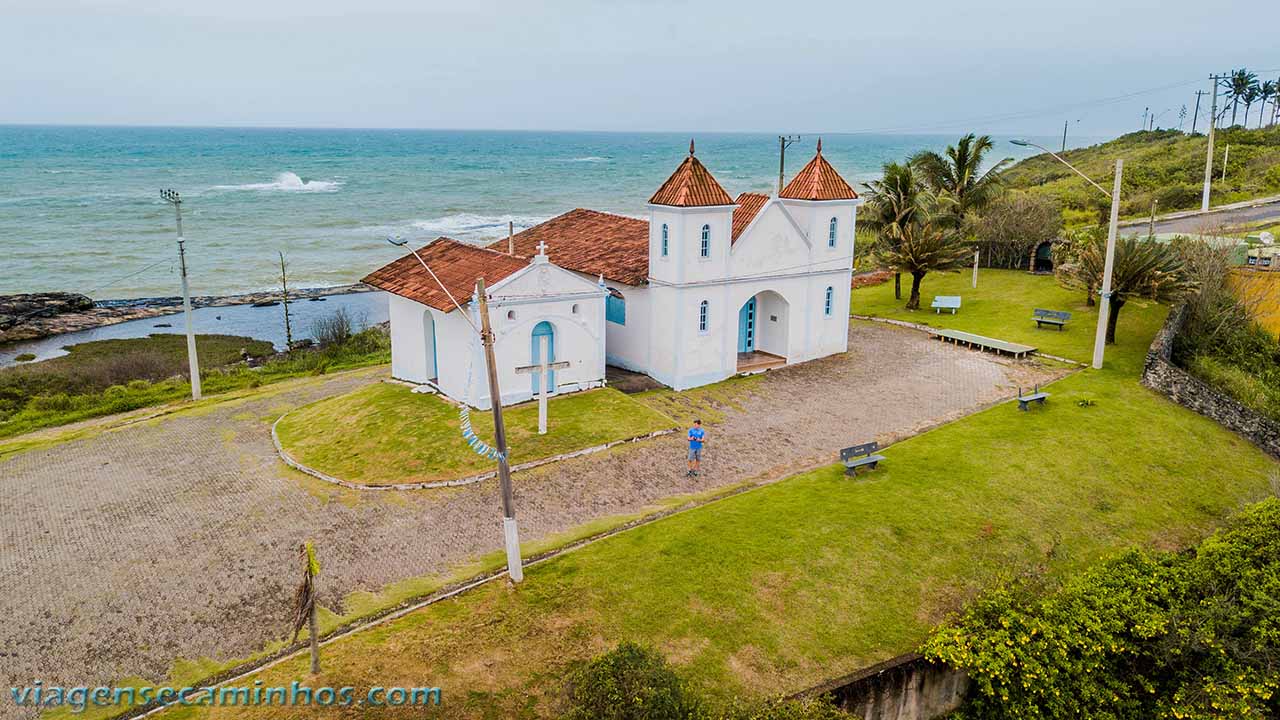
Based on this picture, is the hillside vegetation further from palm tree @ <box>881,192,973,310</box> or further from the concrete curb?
the concrete curb

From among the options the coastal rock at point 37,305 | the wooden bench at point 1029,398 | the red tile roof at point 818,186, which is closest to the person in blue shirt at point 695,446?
the wooden bench at point 1029,398

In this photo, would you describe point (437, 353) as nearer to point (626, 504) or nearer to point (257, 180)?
point (626, 504)

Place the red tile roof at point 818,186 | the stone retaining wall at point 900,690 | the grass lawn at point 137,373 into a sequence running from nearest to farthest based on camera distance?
the stone retaining wall at point 900,690 → the red tile roof at point 818,186 → the grass lawn at point 137,373

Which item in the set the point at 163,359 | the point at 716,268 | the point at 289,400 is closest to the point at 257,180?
the point at 163,359

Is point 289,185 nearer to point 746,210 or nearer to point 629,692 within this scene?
point 746,210

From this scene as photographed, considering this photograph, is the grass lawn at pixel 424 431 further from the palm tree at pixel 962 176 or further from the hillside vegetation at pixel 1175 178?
the hillside vegetation at pixel 1175 178

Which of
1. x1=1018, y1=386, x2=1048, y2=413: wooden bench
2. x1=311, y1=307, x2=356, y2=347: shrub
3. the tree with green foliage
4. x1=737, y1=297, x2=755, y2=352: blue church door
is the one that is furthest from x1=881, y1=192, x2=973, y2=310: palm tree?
x1=311, y1=307, x2=356, y2=347: shrub

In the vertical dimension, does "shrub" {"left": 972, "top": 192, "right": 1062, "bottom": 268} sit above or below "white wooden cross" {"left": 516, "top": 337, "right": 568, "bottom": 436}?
above
